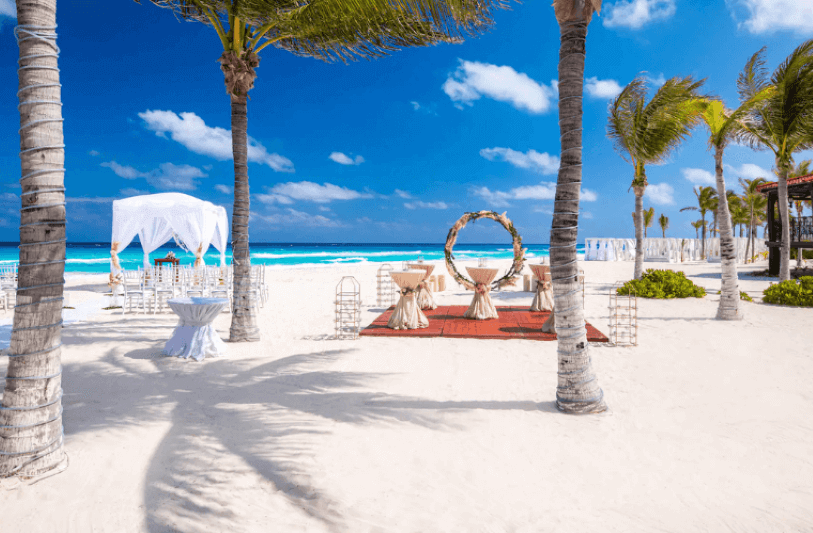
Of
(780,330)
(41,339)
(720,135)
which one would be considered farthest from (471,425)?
(720,135)

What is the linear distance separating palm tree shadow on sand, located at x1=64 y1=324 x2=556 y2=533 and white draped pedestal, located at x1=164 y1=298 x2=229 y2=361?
0.64 ft

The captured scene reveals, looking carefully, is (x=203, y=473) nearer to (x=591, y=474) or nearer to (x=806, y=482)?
(x=591, y=474)

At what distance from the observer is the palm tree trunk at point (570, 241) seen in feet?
12.5

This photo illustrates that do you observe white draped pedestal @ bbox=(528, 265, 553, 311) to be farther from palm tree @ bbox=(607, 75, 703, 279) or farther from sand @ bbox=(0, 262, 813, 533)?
palm tree @ bbox=(607, 75, 703, 279)

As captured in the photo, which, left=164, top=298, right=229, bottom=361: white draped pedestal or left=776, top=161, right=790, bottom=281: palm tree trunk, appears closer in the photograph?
left=164, top=298, right=229, bottom=361: white draped pedestal

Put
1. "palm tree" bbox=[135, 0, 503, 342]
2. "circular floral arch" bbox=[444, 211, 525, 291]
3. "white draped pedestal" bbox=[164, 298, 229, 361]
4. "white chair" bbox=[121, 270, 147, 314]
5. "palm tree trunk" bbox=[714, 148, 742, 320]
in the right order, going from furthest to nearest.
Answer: "white chair" bbox=[121, 270, 147, 314]
"circular floral arch" bbox=[444, 211, 525, 291]
"palm tree trunk" bbox=[714, 148, 742, 320]
"white draped pedestal" bbox=[164, 298, 229, 361]
"palm tree" bbox=[135, 0, 503, 342]

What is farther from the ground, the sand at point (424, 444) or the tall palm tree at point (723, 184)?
the tall palm tree at point (723, 184)

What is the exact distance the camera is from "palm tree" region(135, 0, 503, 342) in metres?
5.41

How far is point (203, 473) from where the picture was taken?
2.89m

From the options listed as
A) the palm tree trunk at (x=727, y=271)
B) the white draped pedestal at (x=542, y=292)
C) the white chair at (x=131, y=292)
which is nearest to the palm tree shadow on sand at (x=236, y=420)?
the white chair at (x=131, y=292)

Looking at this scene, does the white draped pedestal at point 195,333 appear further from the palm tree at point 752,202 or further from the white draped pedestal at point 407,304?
the palm tree at point 752,202

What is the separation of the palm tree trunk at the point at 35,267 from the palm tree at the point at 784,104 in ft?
37.3

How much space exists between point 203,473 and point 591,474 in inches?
103

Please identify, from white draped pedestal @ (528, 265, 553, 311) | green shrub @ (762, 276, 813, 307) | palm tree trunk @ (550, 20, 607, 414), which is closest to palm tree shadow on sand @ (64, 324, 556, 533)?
palm tree trunk @ (550, 20, 607, 414)
